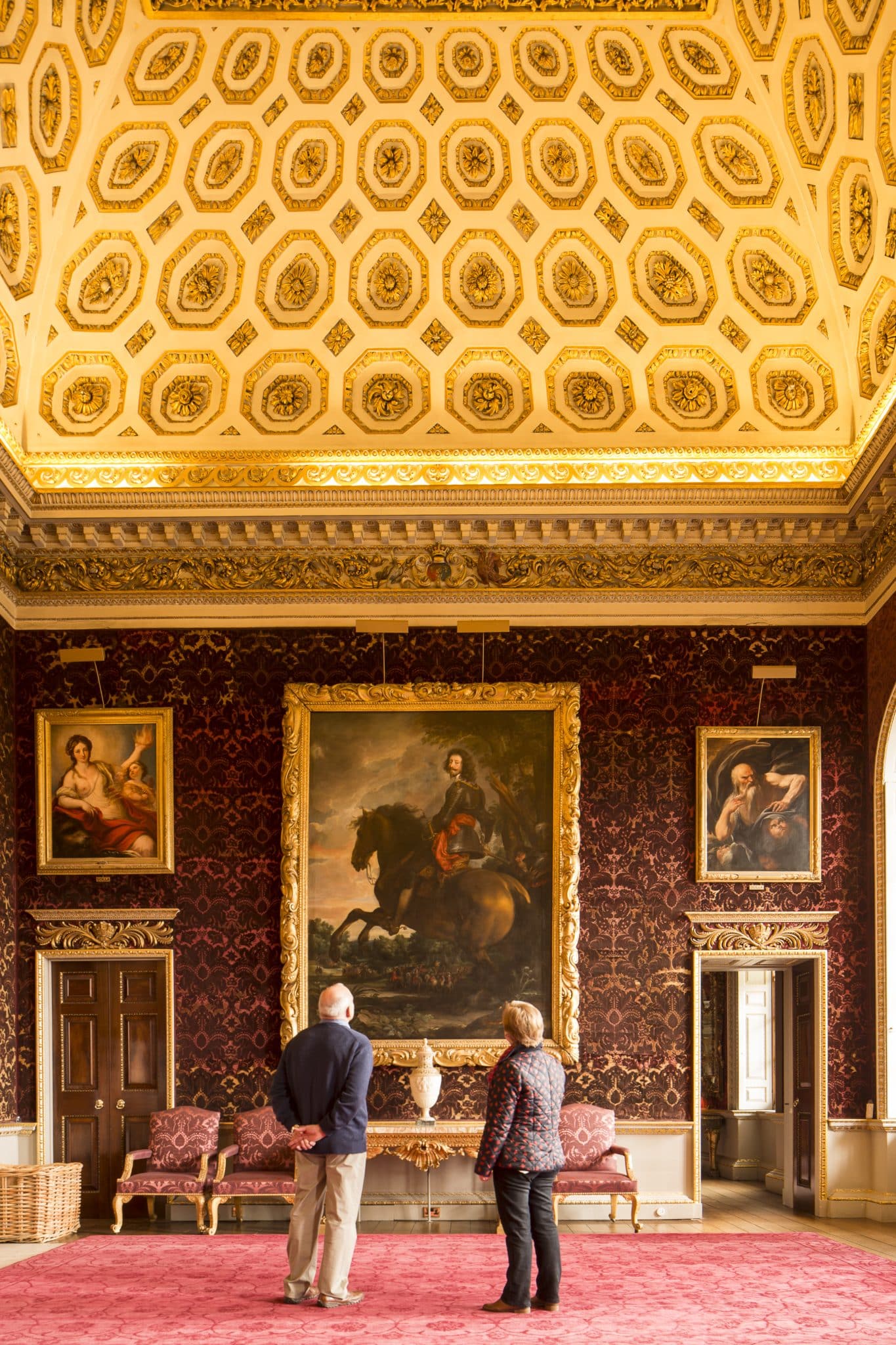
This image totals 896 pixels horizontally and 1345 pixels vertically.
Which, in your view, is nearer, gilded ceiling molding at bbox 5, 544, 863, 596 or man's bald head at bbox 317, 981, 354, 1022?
man's bald head at bbox 317, 981, 354, 1022

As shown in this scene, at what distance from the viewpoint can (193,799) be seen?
53.9 ft

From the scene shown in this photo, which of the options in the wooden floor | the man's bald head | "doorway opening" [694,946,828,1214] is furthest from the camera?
"doorway opening" [694,946,828,1214]

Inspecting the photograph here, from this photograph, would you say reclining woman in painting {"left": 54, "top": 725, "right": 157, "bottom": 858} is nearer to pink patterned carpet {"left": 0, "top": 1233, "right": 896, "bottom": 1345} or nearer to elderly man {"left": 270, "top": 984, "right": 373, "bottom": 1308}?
pink patterned carpet {"left": 0, "top": 1233, "right": 896, "bottom": 1345}

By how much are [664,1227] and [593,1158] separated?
1001mm

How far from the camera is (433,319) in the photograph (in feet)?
55.3

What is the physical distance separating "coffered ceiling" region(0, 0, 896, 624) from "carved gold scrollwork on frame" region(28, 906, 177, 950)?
325cm

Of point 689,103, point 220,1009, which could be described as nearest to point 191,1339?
point 220,1009

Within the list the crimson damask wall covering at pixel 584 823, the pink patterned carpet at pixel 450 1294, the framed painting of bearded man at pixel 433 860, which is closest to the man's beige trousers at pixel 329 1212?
the pink patterned carpet at pixel 450 1294

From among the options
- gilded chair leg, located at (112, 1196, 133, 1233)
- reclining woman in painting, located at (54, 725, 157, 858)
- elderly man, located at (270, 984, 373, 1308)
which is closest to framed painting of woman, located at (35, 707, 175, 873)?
reclining woman in painting, located at (54, 725, 157, 858)

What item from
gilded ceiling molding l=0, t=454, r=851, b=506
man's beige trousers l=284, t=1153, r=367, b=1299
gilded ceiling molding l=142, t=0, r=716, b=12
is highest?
gilded ceiling molding l=142, t=0, r=716, b=12

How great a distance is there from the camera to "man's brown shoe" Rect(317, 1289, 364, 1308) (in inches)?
367

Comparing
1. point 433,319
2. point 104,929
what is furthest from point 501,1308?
point 433,319

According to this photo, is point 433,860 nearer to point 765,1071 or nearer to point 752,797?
point 752,797

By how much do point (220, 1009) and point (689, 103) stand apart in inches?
415
